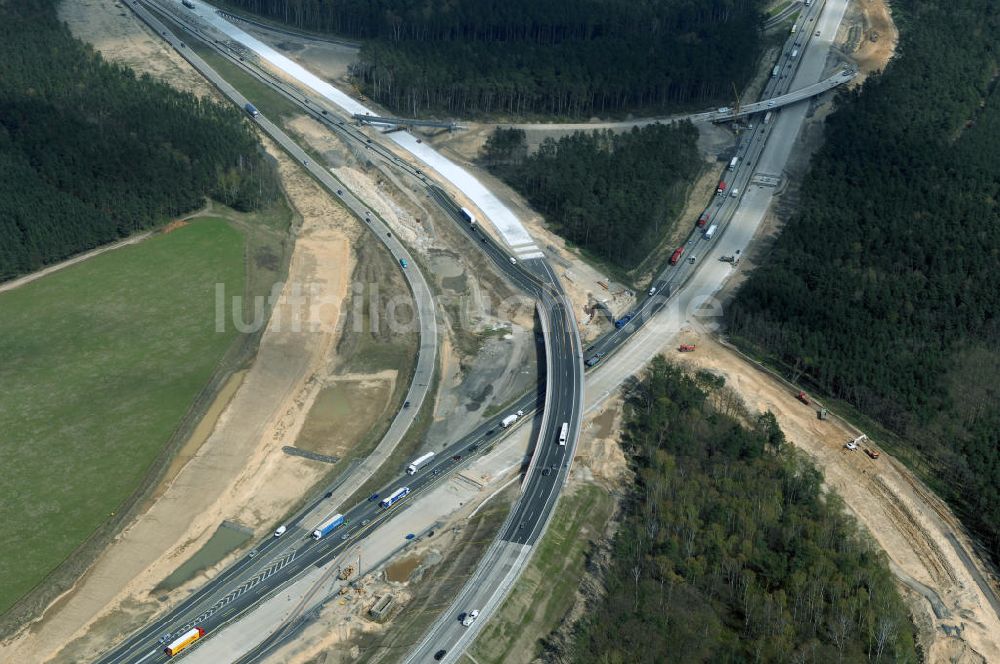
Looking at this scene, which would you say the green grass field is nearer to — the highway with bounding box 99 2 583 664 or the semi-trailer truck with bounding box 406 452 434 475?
the highway with bounding box 99 2 583 664

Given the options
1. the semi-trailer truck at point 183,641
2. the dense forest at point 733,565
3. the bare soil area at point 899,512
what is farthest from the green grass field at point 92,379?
the bare soil area at point 899,512

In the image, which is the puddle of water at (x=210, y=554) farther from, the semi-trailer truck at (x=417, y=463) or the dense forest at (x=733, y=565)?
the dense forest at (x=733, y=565)

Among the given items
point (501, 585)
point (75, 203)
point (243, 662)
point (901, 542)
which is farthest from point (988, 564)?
point (75, 203)

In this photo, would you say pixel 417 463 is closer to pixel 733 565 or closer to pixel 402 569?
pixel 402 569

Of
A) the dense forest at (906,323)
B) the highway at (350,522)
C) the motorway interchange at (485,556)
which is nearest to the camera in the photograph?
the motorway interchange at (485,556)

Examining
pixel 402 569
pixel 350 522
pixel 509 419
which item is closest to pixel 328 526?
pixel 350 522
